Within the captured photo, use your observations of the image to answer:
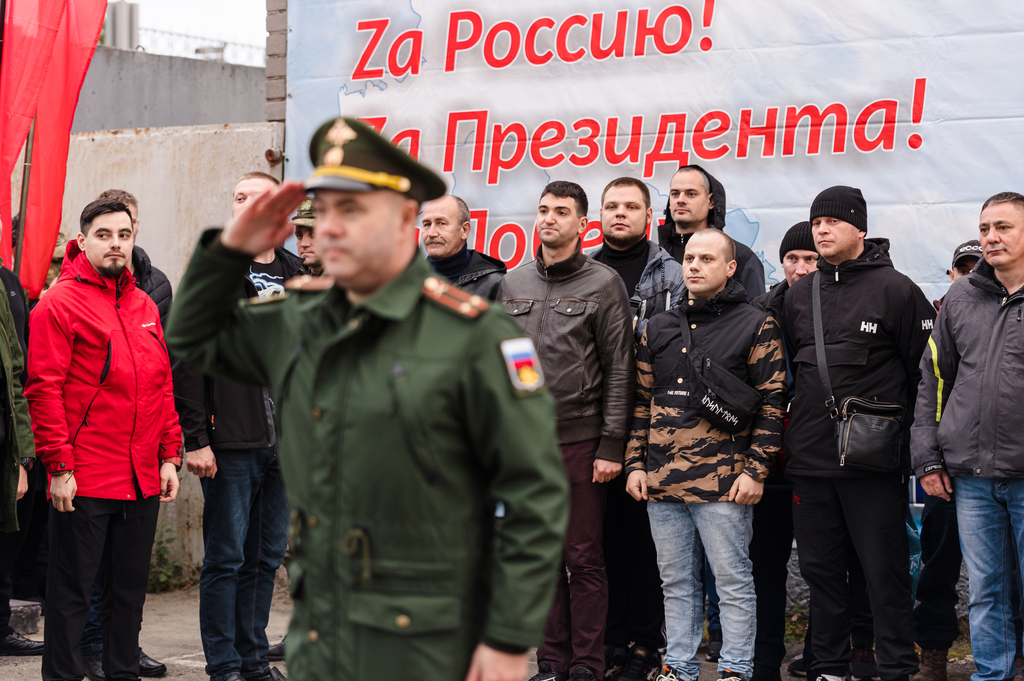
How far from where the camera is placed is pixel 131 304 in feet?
15.9

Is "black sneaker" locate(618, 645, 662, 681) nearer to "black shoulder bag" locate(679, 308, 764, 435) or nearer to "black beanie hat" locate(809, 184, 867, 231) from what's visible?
"black shoulder bag" locate(679, 308, 764, 435)

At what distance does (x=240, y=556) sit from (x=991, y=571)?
10.9 ft

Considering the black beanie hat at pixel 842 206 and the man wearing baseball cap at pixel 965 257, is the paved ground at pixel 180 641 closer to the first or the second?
the man wearing baseball cap at pixel 965 257

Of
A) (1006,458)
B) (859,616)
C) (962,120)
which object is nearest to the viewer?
(1006,458)

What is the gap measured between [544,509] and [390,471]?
0.31 meters

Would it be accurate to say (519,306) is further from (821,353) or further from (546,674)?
(546,674)

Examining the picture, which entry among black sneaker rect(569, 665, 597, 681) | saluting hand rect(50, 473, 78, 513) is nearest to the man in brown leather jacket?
black sneaker rect(569, 665, 597, 681)

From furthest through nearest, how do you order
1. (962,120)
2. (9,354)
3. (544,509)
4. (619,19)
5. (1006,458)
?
(619,19)
(962,120)
(9,354)
(1006,458)
(544,509)

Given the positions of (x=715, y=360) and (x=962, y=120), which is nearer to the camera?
(x=715, y=360)

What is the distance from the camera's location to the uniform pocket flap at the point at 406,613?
2055mm

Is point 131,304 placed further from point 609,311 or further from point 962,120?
point 962,120

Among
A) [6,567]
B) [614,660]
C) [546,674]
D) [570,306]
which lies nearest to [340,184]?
[570,306]

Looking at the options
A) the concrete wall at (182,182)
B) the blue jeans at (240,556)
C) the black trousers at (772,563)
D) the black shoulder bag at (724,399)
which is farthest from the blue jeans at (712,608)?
the concrete wall at (182,182)

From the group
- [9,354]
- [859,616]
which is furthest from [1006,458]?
[9,354]
